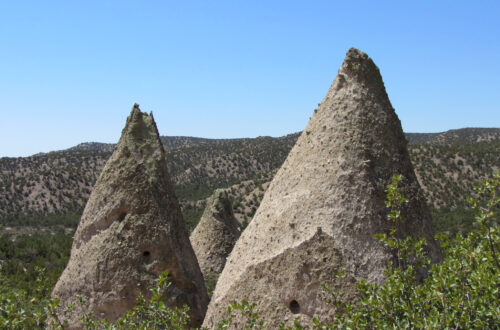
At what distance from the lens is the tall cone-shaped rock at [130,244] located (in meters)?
6.37

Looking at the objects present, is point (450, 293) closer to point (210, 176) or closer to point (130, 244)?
point (130, 244)

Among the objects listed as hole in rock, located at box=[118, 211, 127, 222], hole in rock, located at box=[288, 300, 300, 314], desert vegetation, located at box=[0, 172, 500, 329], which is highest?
hole in rock, located at box=[118, 211, 127, 222]

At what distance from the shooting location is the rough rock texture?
1085cm

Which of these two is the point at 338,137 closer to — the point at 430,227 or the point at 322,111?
the point at 322,111

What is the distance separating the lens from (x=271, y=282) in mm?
5113

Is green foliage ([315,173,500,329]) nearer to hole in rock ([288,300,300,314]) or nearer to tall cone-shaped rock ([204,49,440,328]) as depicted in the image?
tall cone-shaped rock ([204,49,440,328])

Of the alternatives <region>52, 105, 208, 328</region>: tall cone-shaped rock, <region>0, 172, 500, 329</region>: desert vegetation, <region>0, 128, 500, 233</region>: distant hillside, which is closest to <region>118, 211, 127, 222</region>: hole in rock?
<region>52, 105, 208, 328</region>: tall cone-shaped rock

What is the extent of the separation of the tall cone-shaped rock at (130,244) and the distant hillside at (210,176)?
88.4ft

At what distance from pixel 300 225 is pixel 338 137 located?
1.17 m

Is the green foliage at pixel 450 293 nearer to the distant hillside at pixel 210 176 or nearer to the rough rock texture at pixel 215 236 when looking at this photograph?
the rough rock texture at pixel 215 236

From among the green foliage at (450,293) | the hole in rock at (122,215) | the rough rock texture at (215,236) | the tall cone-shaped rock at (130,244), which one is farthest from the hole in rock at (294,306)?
the rough rock texture at (215,236)

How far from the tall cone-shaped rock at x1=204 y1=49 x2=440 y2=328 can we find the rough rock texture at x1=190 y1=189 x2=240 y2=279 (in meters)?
5.27

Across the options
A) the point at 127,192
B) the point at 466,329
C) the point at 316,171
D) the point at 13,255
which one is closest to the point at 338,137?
the point at 316,171

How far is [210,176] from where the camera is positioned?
64.0 metres
